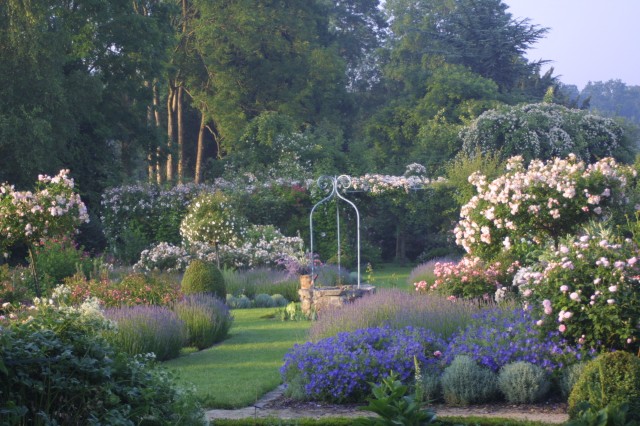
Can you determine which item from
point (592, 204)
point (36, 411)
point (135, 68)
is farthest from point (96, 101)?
point (36, 411)

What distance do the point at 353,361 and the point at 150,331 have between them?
305cm

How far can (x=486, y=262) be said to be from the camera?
12781 millimetres

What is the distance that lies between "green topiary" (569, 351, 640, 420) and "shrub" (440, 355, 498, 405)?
1.16 m

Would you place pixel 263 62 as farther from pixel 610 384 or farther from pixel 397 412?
pixel 397 412

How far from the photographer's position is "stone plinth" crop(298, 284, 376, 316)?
503 inches

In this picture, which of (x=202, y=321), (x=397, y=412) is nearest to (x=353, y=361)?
(x=397, y=412)

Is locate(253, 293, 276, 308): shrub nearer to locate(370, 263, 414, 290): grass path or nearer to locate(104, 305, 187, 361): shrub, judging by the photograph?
locate(370, 263, 414, 290): grass path

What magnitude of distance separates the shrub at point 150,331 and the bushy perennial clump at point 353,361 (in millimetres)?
2101

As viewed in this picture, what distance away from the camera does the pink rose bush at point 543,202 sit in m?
10.8

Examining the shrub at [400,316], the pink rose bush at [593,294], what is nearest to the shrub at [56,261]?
the shrub at [400,316]

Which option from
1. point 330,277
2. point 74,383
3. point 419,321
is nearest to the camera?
point 74,383

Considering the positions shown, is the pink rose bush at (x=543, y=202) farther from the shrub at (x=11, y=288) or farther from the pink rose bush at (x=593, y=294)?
the shrub at (x=11, y=288)

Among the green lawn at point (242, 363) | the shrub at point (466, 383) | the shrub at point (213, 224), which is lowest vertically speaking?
the green lawn at point (242, 363)

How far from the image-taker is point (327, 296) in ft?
42.8
